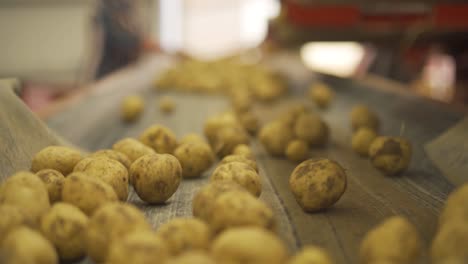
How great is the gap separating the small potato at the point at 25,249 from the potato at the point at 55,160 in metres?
0.38

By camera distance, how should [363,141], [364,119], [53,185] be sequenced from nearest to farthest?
[53,185] < [363,141] < [364,119]

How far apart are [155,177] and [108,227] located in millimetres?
315

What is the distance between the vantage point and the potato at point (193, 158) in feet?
4.40

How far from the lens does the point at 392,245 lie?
77 cm

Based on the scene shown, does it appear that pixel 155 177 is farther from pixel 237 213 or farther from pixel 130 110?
pixel 130 110

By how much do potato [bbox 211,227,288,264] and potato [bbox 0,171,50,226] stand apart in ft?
1.17

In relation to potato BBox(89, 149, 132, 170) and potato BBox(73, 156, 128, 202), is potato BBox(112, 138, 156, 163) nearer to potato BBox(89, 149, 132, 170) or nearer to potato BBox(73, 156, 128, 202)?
potato BBox(89, 149, 132, 170)

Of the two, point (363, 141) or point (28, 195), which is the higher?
point (28, 195)

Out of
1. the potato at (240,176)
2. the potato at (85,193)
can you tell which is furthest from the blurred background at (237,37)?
the potato at (85,193)

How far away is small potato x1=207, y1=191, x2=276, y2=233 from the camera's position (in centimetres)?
81

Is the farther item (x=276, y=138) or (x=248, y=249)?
(x=276, y=138)

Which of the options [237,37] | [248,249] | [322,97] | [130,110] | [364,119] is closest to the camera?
[248,249]

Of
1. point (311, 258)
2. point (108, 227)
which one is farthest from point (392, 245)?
point (108, 227)

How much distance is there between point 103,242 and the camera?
0.81 meters
